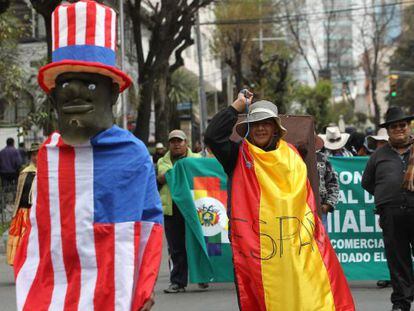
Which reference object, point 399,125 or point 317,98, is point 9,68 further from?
point 317,98

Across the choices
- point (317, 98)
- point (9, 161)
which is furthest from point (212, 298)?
point (317, 98)

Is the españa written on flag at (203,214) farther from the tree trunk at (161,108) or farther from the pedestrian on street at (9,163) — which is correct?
the tree trunk at (161,108)

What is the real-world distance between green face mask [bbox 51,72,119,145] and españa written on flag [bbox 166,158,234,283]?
566 centimetres

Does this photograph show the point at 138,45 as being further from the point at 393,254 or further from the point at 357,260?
the point at 393,254

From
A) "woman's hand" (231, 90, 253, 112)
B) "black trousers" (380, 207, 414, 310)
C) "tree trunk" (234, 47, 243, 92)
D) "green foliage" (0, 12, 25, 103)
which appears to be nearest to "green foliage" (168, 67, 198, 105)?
"tree trunk" (234, 47, 243, 92)

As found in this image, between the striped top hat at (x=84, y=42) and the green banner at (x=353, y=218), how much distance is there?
6.28m

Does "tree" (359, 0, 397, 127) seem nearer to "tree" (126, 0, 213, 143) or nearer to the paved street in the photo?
"tree" (126, 0, 213, 143)

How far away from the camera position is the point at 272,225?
6.10 m

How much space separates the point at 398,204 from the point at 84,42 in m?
4.48

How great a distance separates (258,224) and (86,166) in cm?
191

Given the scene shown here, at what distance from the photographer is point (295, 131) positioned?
7758 mm

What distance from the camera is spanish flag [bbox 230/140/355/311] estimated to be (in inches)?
236

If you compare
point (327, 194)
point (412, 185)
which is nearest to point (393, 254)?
point (412, 185)

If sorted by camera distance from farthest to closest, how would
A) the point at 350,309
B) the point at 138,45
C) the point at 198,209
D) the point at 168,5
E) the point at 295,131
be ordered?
the point at 138,45, the point at 168,5, the point at 198,209, the point at 295,131, the point at 350,309
